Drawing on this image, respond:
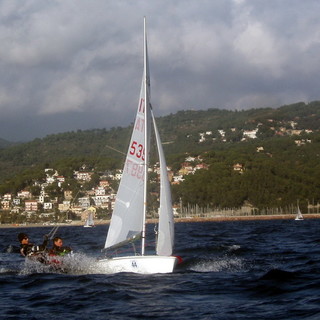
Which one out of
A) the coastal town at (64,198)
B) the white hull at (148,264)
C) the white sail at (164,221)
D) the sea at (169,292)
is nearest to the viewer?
the sea at (169,292)

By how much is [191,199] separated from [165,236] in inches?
5929

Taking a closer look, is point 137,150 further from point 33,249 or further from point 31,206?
point 31,206

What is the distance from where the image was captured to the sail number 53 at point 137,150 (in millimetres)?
19938

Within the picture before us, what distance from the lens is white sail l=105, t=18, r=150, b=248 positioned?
1994 cm

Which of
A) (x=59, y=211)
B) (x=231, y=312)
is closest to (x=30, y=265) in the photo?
(x=231, y=312)

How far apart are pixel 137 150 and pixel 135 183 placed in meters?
Answer: 0.94

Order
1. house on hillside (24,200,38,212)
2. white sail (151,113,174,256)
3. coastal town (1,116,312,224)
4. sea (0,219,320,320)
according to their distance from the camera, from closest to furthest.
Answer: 1. sea (0,219,320,320)
2. white sail (151,113,174,256)
3. coastal town (1,116,312,224)
4. house on hillside (24,200,38,212)

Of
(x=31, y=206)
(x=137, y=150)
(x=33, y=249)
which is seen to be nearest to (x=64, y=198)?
(x=31, y=206)

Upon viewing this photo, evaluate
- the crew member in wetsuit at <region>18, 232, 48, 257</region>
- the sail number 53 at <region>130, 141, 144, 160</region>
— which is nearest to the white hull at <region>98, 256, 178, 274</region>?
the sail number 53 at <region>130, 141, 144, 160</region>

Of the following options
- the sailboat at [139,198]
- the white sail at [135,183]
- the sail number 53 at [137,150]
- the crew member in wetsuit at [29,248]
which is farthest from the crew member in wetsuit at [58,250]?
→ the sail number 53 at [137,150]

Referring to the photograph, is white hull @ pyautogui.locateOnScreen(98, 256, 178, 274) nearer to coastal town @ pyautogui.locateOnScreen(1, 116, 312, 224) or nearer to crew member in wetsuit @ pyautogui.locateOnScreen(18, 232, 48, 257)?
crew member in wetsuit @ pyautogui.locateOnScreen(18, 232, 48, 257)

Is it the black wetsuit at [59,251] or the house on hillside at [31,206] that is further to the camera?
the house on hillside at [31,206]

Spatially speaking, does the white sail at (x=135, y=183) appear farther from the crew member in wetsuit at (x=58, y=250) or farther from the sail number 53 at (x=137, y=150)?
the crew member in wetsuit at (x=58, y=250)

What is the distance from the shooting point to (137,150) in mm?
20000
